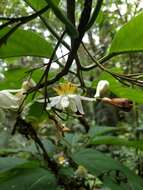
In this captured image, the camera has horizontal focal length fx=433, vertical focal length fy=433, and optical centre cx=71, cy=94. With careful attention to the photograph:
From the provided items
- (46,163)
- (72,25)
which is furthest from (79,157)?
(72,25)

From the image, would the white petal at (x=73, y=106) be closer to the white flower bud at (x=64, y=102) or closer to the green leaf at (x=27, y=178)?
the white flower bud at (x=64, y=102)

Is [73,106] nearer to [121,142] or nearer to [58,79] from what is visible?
[58,79]

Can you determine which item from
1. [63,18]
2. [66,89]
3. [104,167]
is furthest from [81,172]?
[63,18]

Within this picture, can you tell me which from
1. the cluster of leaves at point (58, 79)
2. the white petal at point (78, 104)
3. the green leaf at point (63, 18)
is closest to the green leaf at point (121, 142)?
the cluster of leaves at point (58, 79)

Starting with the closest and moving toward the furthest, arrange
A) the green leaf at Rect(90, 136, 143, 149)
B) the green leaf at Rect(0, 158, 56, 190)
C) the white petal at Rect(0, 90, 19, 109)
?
the white petal at Rect(0, 90, 19, 109) < the green leaf at Rect(0, 158, 56, 190) < the green leaf at Rect(90, 136, 143, 149)

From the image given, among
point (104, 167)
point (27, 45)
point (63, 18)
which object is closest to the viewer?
point (63, 18)

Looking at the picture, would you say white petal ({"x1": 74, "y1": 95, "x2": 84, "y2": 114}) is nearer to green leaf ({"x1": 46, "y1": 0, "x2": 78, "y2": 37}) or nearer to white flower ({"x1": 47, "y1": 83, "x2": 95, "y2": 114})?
white flower ({"x1": 47, "y1": 83, "x2": 95, "y2": 114})

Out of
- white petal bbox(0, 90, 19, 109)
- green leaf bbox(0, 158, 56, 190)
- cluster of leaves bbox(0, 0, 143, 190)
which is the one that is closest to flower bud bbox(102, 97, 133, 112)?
cluster of leaves bbox(0, 0, 143, 190)
